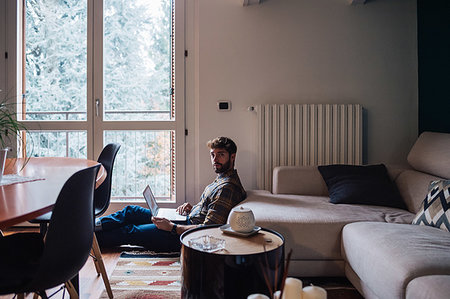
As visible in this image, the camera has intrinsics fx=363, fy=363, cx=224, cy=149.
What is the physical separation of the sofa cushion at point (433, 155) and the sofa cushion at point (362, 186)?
→ 26cm

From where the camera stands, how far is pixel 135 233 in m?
2.90

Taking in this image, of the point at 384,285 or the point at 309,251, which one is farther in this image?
the point at 309,251

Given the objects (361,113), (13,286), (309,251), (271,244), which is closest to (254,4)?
(361,113)

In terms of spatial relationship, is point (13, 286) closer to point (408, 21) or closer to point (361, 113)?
point (361, 113)

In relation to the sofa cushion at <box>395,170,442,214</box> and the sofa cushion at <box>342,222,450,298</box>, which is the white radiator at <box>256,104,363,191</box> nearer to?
the sofa cushion at <box>395,170,442,214</box>

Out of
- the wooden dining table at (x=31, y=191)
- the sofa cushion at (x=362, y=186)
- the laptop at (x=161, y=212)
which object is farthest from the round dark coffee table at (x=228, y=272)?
the sofa cushion at (x=362, y=186)

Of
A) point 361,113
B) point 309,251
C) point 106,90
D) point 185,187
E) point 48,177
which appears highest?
point 106,90

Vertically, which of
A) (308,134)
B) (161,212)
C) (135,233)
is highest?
(308,134)

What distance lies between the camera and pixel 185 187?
3.64 metres

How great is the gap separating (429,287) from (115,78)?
127 inches

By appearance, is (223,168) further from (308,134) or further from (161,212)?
(308,134)

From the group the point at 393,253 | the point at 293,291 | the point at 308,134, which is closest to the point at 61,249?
the point at 293,291

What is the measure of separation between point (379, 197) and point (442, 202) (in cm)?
65

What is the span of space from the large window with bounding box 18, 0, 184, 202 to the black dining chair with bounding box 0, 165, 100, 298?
228 cm
